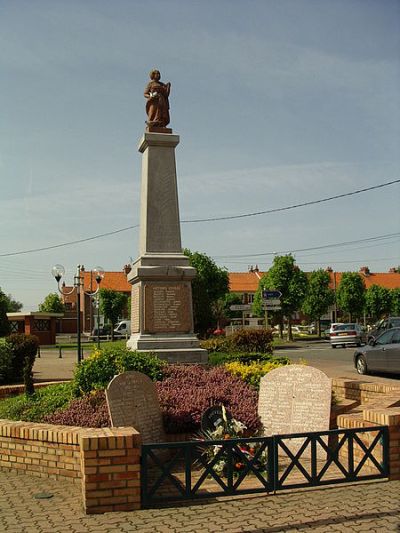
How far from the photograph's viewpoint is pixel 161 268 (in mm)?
11922

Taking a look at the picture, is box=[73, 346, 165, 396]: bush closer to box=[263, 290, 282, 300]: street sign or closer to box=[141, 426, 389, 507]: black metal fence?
box=[141, 426, 389, 507]: black metal fence

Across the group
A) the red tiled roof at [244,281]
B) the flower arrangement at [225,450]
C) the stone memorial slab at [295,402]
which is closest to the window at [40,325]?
the stone memorial slab at [295,402]

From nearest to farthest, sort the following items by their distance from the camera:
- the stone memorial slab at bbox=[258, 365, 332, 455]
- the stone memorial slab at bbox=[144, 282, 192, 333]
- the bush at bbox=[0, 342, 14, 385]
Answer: the stone memorial slab at bbox=[258, 365, 332, 455] → the stone memorial slab at bbox=[144, 282, 192, 333] → the bush at bbox=[0, 342, 14, 385]

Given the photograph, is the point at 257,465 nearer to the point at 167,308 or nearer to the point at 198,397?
the point at 198,397

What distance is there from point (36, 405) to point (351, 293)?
56427 millimetres

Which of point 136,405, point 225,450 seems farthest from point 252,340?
point 225,450

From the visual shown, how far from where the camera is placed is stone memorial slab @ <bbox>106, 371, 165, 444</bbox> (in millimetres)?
6824

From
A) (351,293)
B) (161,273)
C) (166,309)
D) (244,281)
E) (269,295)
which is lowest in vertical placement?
(166,309)

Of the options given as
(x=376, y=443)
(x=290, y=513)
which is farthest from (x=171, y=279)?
(x=290, y=513)

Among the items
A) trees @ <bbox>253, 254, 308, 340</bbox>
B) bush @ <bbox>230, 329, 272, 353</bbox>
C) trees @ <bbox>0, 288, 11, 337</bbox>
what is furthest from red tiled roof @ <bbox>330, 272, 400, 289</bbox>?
bush @ <bbox>230, 329, 272, 353</bbox>

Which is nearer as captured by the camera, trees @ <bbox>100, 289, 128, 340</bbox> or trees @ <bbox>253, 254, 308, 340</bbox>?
trees @ <bbox>253, 254, 308, 340</bbox>

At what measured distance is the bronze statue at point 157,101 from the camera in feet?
43.0

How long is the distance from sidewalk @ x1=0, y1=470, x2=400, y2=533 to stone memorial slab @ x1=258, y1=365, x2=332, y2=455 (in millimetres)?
1383

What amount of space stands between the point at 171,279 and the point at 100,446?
6.78 m
